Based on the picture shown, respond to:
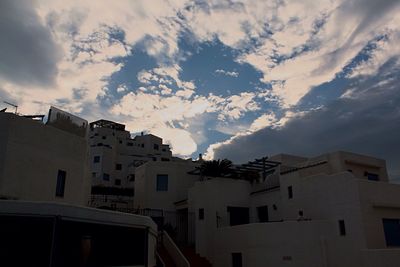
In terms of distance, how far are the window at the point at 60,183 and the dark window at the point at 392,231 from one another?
17602 mm

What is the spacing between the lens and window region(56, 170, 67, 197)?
19.2 metres

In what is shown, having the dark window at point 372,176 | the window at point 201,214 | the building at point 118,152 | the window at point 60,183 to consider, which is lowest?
the window at point 201,214

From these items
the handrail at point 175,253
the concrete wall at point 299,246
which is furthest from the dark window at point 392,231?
the handrail at point 175,253

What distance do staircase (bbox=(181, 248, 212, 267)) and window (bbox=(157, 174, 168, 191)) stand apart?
783 cm

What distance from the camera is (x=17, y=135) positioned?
17.0 meters

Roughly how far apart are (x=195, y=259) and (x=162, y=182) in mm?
9720

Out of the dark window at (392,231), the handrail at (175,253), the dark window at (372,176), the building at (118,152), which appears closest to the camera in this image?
the dark window at (392,231)

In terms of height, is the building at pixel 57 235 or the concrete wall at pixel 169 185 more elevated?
the concrete wall at pixel 169 185

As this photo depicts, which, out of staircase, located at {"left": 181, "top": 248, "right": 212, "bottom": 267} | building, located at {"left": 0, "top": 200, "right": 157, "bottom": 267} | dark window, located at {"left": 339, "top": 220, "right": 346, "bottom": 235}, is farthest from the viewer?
staircase, located at {"left": 181, "top": 248, "right": 212, "bottom": 267}

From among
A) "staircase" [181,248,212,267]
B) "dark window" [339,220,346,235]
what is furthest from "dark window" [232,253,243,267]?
"dark window" [339,220,346,235]

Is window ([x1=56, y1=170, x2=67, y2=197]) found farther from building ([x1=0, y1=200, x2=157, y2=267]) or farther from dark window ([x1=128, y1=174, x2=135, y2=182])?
dark window ([x1=128, y1=174, x2=135, y2=182])

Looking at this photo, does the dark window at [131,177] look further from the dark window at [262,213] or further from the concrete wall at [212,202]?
the dark window at [262,213]

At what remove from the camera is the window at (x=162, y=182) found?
1298 inches

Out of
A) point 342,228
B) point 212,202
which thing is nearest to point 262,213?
point 212,202
